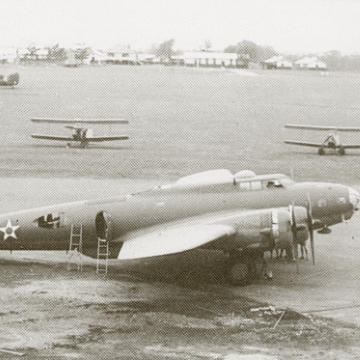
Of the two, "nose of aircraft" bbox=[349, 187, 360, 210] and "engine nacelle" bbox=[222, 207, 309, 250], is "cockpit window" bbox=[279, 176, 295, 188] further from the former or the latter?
"engine nacelle" bbox=[222, 207, 309, 250]

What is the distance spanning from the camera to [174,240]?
69.1 ft

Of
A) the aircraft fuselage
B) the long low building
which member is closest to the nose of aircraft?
the aircraft fuselage

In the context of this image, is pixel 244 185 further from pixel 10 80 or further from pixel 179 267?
pixel 10 80

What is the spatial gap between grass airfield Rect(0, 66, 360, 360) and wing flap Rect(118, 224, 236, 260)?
4.39 feet

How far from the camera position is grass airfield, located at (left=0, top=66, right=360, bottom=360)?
17734 millimetres

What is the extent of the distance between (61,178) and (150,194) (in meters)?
17.9

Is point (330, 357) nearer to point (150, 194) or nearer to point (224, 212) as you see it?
point (224, 212)

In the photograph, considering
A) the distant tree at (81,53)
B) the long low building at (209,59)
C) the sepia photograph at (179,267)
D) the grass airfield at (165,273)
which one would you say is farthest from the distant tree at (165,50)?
the sepia photograph at (179,267)

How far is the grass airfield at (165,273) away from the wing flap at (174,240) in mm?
1337

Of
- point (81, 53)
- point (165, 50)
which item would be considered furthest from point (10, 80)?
point (165, 50)

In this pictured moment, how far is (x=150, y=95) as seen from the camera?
344ft

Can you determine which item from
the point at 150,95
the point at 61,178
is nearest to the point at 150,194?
the point at 61,178

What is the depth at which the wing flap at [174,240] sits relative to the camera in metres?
20.4

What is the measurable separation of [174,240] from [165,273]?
121 inches
